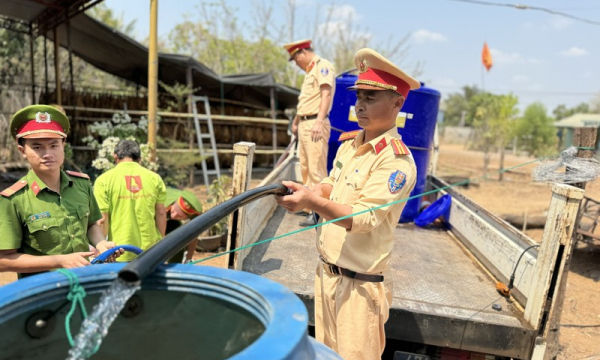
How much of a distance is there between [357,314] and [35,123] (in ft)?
5.21

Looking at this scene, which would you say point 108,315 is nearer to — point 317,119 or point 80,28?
point 317,119

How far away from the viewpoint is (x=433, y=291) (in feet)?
8.95

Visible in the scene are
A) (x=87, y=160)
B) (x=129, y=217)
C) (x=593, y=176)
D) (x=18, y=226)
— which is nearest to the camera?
(x=18, y=226)

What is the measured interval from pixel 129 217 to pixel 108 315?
2.42 m

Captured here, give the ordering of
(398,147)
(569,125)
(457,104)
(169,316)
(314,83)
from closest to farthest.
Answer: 1. (169,316)
2. (398,147)
3. (314,83)
4. (569,125)
5. (457,104)

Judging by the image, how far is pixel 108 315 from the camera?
1097 millimetres

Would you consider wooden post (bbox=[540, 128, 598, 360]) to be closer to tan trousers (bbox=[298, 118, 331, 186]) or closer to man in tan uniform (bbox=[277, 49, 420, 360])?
man in tan uniform (bbox=[277, 49, 420, 360])

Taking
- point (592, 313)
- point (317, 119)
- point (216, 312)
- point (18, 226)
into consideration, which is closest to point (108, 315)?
point (216, 312)

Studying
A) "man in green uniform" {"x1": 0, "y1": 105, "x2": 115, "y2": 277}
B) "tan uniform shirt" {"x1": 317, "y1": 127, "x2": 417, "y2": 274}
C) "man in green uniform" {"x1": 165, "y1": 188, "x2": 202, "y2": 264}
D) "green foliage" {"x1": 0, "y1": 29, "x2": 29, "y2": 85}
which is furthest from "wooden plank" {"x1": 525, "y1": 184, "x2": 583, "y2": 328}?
"green foliage" {"x1": 0, "y1": 29, "x2": 29, "y2": 85}

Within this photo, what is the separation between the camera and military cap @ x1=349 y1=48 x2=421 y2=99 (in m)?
1.87

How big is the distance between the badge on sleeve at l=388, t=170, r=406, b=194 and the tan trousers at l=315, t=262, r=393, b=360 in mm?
451

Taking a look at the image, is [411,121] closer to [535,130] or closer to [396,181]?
[396,181]

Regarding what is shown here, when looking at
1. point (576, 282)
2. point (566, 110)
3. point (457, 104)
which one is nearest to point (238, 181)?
point (576, 282)

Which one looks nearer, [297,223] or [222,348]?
[222,348]
